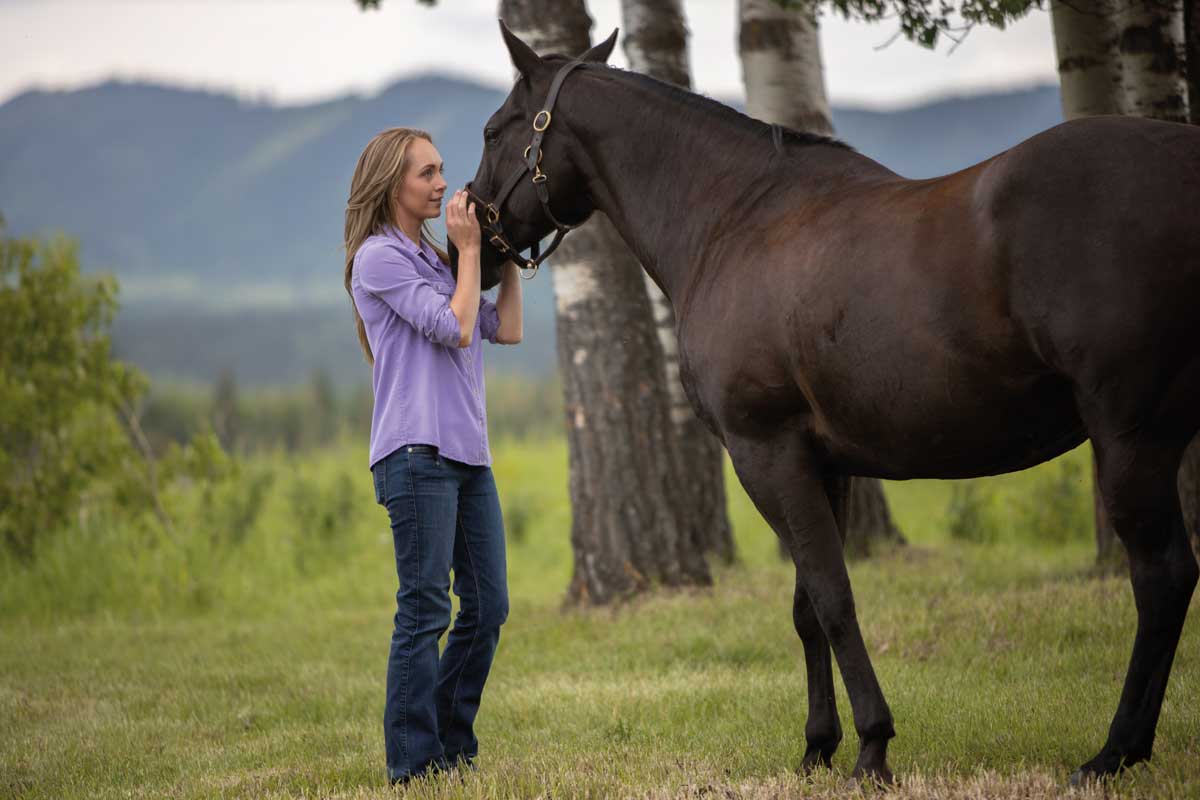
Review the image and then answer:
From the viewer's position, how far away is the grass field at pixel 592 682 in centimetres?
386

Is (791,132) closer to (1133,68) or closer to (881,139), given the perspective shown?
(1133,68)

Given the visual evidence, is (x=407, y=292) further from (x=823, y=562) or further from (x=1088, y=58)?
(x=1088, y=58)

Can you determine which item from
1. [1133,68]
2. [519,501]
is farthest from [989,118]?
[1133,68]

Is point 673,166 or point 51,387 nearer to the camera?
point 673,166

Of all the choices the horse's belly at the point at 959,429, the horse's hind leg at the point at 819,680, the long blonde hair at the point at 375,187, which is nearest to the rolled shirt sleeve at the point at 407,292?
the long blonde hair at the point at 375,187

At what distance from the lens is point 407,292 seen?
388cm

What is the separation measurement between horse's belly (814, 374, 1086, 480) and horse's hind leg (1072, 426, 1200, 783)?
18cm

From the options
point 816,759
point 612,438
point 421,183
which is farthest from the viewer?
point 612,438

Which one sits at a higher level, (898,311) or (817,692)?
(898,311)

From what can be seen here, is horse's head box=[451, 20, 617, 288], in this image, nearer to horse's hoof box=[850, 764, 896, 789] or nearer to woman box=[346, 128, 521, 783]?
woman box=[346, 128, 521, 783]

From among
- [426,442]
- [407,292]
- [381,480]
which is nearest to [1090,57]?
[407,292]

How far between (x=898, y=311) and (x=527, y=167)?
152 centimetres

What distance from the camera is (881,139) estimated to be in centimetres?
9000

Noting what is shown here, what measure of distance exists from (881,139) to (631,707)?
90362 mm
